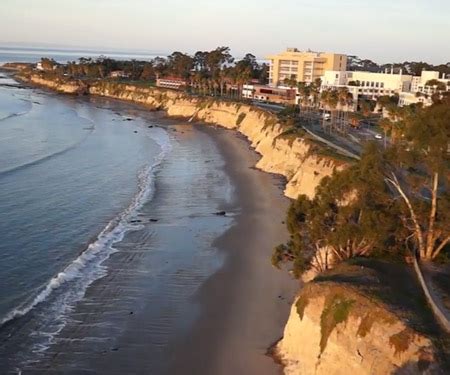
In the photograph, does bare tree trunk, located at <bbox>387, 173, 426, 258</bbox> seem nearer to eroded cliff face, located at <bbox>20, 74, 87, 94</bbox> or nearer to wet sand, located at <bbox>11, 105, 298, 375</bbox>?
wet sand, located at <bbox>11, 105, 298, 375</bbox>

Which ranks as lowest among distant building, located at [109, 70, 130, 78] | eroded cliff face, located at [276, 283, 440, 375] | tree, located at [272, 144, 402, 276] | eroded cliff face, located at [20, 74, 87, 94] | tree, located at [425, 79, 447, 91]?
eroded cliff face, located at [20, 74, 87, 94]

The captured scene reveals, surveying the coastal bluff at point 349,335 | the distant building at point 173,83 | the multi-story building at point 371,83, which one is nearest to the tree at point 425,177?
the coastal bluff at point 349,335

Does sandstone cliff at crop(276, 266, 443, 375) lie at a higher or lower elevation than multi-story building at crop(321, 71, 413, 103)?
lower

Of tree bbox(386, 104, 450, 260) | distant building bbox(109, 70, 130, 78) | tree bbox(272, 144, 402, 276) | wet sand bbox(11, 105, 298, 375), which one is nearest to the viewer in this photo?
wet sand bbox(11, 105, 298, 375)

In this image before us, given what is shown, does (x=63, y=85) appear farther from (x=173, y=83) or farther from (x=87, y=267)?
(x=87, y=267)

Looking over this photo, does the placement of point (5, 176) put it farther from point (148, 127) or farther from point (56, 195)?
point (148, 127)

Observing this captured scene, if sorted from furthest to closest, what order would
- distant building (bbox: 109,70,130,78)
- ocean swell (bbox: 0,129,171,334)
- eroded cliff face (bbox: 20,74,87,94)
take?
distant building (bbox: 109,70,130,78)
eroded cliff face (bbox: 20,74,87,94)
ocean swell (bbox: 0,129,171,334)

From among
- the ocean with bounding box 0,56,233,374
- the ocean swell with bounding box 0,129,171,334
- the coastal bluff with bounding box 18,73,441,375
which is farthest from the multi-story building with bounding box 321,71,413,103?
the coastal bluff with bounding box 18,73,441,375
